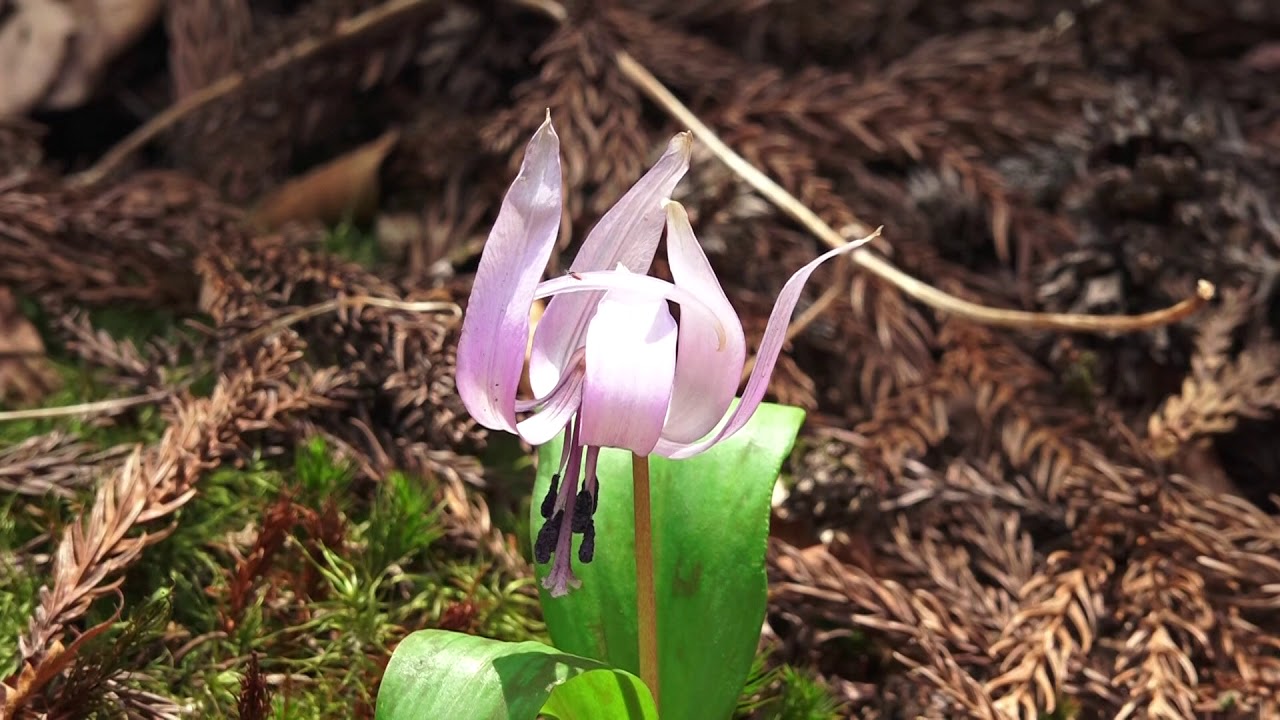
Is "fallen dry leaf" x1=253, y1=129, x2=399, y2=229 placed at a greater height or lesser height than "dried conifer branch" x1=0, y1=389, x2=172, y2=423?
greater

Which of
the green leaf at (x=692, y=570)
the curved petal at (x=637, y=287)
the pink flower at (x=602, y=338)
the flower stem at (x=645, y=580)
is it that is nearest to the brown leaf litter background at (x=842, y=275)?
the green leaf at (x=692, y=570)

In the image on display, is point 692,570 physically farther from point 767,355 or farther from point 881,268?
point 881,268

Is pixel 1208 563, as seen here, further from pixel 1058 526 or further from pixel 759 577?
pixel 759 577

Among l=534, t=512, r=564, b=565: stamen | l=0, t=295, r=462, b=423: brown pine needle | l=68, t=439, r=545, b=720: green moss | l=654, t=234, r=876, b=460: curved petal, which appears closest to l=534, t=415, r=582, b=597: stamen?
l=534, t=512, r=564, b=565: stamen

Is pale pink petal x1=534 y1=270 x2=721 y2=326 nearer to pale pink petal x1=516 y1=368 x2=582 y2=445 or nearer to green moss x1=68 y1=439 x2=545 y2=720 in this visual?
pale pink petal x1=516 y1=368 x2=582 y2=445

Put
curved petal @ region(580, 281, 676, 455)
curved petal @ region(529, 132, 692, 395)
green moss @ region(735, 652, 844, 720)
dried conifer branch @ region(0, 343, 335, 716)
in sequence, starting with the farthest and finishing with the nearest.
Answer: green moss @ region(735, 652, 844, 720)
dried conifer branch @ region(0, 343, 335, 716)
curved petal @ region(529, 132, 692, 395)
curved petal @ region(580, 281, 676, 455)

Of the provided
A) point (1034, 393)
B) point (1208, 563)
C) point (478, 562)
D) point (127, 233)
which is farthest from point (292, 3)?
point (1208, 563)

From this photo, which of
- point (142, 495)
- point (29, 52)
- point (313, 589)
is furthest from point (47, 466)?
point (29, 52)
